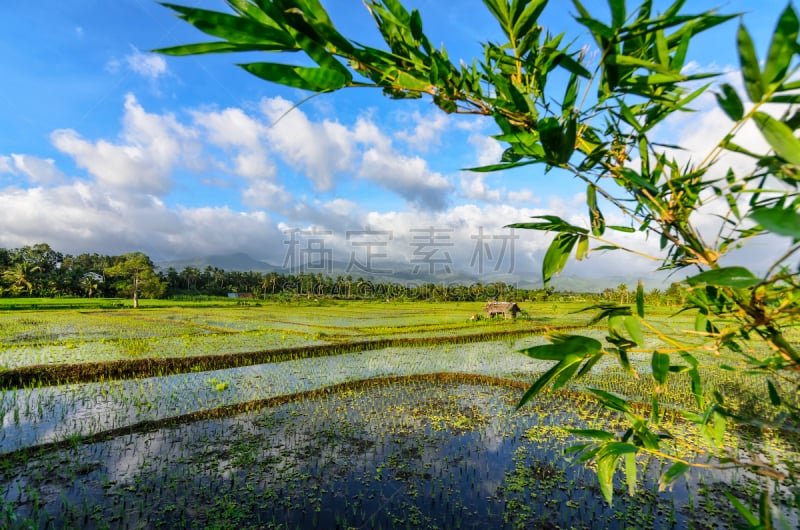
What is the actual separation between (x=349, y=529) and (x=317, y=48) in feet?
13.6

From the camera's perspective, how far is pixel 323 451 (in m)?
4.98

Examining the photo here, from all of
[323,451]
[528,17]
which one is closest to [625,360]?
[528,17]

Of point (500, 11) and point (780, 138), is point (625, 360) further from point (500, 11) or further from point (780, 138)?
point (500, 11)

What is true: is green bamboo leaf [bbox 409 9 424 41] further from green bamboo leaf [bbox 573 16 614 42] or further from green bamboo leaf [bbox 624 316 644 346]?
green bamboo leaf [bbox 624 316 644 346]

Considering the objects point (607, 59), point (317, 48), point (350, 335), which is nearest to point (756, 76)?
point (607, 59)

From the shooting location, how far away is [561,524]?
3611 mm

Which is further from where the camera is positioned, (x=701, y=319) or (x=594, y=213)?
(x=701, y=319)

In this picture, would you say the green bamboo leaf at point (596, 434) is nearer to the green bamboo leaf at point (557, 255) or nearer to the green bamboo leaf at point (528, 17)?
the green bamboo leaf at point (557, 255)

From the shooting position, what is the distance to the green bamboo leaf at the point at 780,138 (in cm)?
47

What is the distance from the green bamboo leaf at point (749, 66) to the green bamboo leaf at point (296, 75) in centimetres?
55

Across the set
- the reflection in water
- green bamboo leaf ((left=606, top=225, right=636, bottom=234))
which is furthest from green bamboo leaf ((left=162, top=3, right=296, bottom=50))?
the reflection in water

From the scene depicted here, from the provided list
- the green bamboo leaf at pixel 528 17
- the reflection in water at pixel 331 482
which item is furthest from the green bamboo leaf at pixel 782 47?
the reflection in water at pixel 331 482

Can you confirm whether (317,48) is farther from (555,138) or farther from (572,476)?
(572,476)

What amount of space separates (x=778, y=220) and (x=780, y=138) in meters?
0.14
